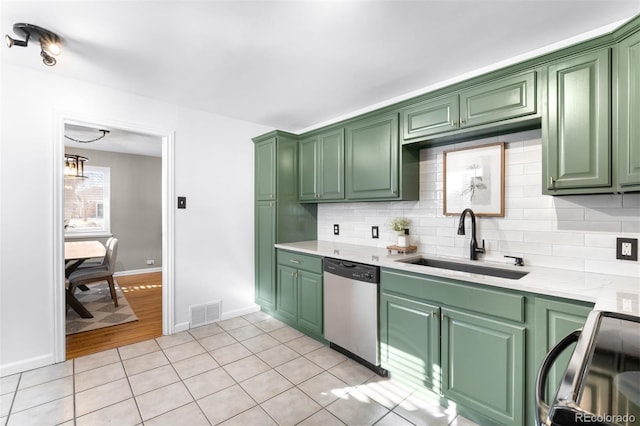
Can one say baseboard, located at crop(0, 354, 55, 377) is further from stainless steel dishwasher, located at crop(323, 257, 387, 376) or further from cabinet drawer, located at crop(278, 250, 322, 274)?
stainless steel dishwasher, located at crop(323, 257, 387, 376)

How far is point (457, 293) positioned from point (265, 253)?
232 centimetres

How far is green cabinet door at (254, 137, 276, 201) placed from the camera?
347 cm

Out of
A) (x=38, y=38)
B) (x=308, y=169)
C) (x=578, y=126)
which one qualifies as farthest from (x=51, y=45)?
(x=578, y=126)

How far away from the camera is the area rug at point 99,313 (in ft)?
10.6

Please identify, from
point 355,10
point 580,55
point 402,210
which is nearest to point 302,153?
point 402,210

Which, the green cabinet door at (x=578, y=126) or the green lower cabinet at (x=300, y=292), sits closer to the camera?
the green cabinet door at (x=578, y=126)

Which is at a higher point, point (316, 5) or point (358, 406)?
point (316, 5)

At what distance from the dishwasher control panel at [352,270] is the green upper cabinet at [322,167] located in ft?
2.45

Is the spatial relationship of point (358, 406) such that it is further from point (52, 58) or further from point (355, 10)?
point (52, 58)

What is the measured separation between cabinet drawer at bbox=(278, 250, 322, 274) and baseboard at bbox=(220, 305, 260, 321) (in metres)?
0.83

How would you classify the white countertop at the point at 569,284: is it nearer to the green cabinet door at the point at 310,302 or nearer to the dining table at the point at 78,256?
the green cabinet door at the point at 310,302

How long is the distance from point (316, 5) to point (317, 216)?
255 cm

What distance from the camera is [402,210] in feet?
9.40

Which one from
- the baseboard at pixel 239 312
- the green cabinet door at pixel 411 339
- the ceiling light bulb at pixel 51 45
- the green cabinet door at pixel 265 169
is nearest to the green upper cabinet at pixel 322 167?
the green cabinet door at pixel 265 169
